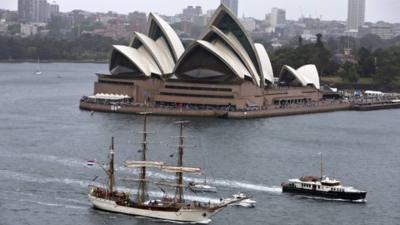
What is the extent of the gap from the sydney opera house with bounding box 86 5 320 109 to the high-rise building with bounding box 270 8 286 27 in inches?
5223

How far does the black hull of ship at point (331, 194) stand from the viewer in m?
21.9

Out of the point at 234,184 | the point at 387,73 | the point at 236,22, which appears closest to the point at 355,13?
the point at 387,73

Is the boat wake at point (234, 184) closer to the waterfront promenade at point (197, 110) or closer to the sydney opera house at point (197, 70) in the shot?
the waterfront promenade at point (197, 110)

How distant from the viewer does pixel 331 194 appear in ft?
73.0

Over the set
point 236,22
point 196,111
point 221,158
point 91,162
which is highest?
point 236,22

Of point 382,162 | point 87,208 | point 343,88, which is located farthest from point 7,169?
point 343,88

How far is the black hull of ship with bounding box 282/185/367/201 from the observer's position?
71.9 feet

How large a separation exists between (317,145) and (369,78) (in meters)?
26.4

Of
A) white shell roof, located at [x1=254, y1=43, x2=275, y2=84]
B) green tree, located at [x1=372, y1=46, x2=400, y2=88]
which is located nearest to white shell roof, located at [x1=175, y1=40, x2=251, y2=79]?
white shell roof, located at [x1=254, y1=43, x2=275, y2=84]

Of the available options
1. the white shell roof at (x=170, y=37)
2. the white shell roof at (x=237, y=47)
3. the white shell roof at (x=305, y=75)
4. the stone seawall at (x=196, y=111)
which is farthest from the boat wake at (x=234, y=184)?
the white shell roof at (x=305, y=75)

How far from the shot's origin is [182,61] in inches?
1566

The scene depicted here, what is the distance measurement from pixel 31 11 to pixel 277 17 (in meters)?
49.1

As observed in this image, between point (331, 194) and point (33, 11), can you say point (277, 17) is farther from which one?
point (331, 194)

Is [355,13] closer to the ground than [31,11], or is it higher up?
higher up
